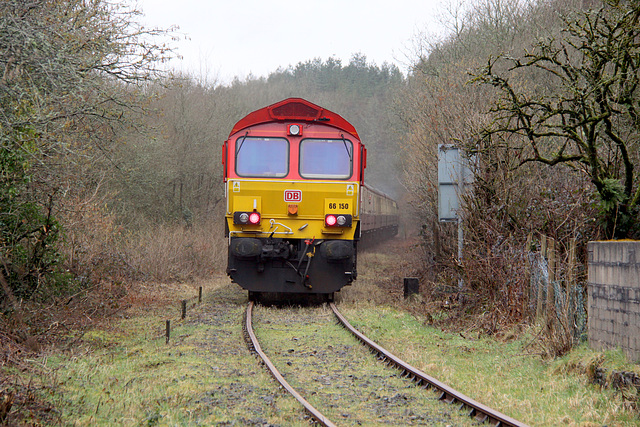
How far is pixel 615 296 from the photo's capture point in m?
6.01

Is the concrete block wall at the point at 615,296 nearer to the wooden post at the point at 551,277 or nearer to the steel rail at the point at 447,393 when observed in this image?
the wooden post at the point at 551,277

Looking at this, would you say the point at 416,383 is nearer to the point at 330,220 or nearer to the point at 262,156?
the point at 330,220

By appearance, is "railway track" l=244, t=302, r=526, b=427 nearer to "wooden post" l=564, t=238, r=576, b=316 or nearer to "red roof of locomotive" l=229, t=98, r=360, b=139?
"wooden post" l=564, t=238, r=576, b=316

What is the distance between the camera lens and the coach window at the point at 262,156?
1156 centimetres

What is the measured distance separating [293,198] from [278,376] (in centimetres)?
529

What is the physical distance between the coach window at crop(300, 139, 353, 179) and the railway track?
342 centimetres

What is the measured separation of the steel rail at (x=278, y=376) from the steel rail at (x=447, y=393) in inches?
47.9

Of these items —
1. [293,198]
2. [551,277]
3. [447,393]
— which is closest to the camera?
[447,393]

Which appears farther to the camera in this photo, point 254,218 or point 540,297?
point 254,218

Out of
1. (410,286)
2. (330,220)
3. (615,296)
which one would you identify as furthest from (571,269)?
(410,286)

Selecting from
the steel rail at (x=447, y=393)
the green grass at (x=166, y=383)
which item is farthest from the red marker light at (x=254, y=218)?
the steel rail at (x=447, y=393)

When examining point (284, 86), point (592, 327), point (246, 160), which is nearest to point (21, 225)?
point (246, 160)

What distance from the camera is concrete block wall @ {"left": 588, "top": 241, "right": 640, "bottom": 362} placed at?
565cm

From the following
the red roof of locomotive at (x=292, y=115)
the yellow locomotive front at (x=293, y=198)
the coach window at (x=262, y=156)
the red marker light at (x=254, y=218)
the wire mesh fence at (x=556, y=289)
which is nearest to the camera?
the wire mesh fence at (x=556, y=289)
